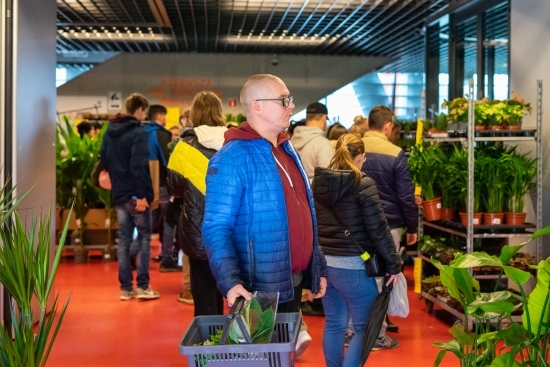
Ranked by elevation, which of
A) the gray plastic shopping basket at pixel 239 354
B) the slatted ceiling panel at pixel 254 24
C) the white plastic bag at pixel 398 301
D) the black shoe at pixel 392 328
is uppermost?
the slatted ceiling panel at pixel 254 24

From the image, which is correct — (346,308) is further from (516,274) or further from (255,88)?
(255,88)

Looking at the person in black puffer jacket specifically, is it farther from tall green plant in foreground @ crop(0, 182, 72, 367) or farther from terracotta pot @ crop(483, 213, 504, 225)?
terracotta pot @ crop(483, 213, 504, 225)

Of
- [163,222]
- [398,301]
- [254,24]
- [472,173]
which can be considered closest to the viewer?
[398,301]

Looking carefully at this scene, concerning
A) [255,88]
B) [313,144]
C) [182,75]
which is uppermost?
[182,75]

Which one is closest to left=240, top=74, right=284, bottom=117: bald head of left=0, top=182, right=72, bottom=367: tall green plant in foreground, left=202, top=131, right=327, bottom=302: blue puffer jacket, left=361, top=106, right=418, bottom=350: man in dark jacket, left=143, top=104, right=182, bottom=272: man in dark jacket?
left=202, top=131, right=327, bottom=302: blue puffer jacket

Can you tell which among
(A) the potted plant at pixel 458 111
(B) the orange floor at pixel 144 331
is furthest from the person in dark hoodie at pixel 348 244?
(A) the potted plant at pixel 458 111

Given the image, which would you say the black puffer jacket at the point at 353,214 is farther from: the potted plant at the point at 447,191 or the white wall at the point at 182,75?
the white wall at the point at 182,75

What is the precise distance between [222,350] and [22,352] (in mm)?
→ 1328

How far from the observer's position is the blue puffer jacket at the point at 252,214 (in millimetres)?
3242

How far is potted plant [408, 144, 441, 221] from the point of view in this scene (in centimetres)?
695

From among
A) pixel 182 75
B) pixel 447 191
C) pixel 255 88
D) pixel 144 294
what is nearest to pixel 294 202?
pixel 255 88

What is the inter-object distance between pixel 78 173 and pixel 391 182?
513 centimetres

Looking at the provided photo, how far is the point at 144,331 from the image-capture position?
6594 mm

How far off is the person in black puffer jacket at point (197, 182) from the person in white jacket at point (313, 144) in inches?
43.5
